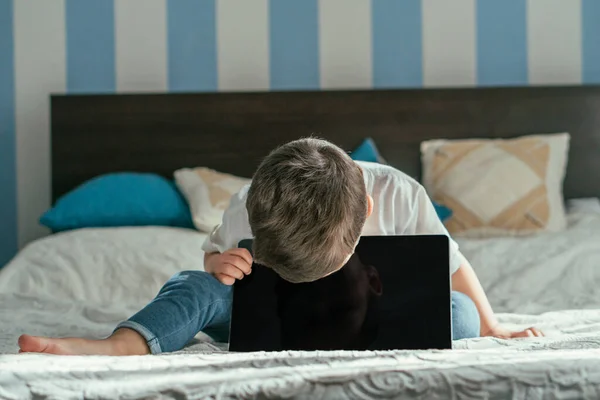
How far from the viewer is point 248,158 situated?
10.2 feet

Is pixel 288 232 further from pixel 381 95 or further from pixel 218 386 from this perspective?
pixel 381 95

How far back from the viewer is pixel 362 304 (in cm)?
140

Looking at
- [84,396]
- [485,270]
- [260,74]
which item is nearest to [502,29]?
[260,74]

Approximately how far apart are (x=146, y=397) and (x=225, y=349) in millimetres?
558

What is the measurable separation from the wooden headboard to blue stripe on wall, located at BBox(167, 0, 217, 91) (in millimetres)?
170

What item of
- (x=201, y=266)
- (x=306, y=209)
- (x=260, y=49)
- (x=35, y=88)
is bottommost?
(x=201, y=266)

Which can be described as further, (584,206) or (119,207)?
(584,206)

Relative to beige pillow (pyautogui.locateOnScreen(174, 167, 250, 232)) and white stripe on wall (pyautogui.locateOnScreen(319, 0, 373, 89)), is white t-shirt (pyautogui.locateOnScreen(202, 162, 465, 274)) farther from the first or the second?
white stripe on wall (pyautogui.locateOnScreen(319, 0, 373, 89))

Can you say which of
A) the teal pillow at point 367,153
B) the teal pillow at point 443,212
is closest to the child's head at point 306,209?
the teal pillow at point 443,212

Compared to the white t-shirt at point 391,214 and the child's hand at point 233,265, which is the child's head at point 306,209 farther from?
the white t-shirt at point 391,214

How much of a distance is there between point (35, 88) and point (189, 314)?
6.85ft

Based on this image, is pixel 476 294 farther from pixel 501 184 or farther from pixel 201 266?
pixel 501 184

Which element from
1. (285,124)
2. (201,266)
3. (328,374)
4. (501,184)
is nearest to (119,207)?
(201,266)

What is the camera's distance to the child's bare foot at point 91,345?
1324 millimetres
